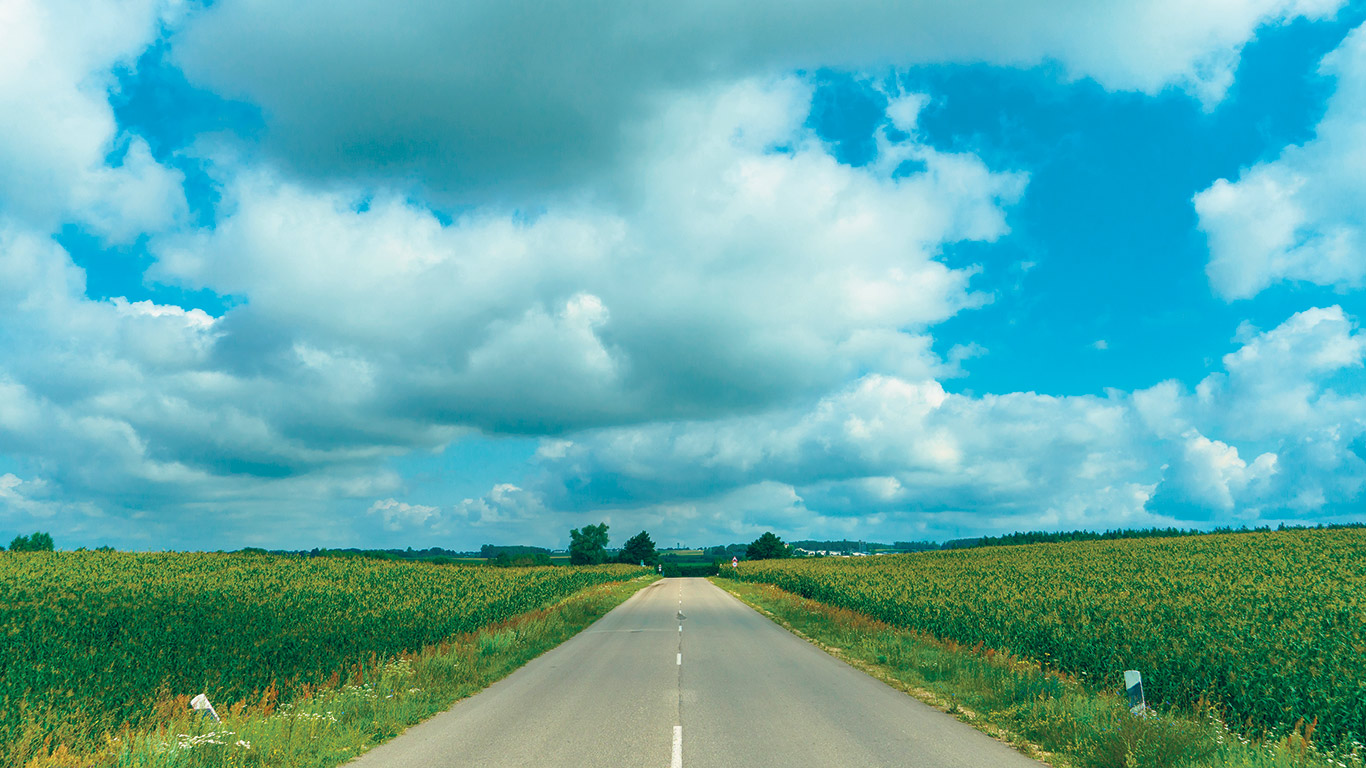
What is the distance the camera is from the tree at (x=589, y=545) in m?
155

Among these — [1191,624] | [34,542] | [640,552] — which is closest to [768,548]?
[640,552]

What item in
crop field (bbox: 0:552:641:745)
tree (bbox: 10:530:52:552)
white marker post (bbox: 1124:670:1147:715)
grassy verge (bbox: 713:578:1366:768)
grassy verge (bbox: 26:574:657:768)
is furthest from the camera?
tree (bbox: 10:530:52:552)

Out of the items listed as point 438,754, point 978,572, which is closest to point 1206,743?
point 438,754

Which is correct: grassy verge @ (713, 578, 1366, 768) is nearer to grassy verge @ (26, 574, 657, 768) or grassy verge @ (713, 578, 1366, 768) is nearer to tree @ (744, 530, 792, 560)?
grassy verge @ (26, 574, 657, 768)

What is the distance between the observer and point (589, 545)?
156875 mm

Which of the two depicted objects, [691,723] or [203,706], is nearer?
[203,706]

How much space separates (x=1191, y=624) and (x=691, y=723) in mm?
11761

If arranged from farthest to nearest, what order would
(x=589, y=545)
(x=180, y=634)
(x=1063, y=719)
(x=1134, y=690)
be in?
(x=589, y=545), (x=180, y=634), (x=1063, y=719), (x=1134, y=690)

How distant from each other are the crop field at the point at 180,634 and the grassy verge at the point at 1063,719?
1269 centimetres

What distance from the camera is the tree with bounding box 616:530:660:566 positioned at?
6875 inches

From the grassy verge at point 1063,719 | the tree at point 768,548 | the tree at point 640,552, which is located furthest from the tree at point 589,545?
the grassy verge at point 1063,719

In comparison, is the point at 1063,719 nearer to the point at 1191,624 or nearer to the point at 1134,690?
the point at 1134,690

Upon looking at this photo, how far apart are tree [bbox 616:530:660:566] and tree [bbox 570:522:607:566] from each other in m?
13.0

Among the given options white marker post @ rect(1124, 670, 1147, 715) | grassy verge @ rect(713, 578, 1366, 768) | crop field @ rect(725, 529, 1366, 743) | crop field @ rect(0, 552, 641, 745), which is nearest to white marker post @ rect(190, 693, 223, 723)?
crop field @ rect(0, 552, 641, 745)
